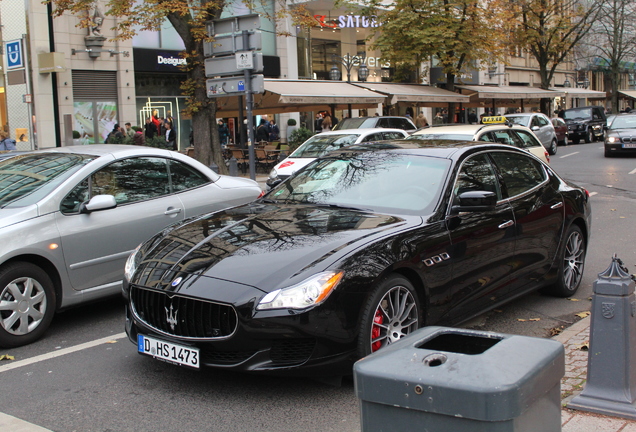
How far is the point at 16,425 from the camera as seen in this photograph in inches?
159

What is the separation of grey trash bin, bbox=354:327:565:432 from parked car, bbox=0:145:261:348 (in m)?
4.12

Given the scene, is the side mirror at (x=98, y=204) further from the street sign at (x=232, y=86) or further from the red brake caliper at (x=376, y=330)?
the street sign at (x=232, y=86)

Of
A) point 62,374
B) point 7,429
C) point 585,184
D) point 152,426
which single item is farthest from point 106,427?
point 585,184

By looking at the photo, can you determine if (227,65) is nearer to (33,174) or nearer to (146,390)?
(33,174)

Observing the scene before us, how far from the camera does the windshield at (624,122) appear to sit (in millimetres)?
27073

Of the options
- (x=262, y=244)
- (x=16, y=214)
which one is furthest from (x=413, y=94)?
(x=262, y=244)

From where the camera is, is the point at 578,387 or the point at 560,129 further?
the point at 560,129

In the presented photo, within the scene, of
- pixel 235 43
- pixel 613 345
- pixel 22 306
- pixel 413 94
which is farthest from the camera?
pixel 413 94

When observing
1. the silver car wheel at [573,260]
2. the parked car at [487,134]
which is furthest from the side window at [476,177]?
the parked car at [487,134]

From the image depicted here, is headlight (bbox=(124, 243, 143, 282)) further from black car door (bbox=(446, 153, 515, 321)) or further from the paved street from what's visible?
black car door (bbox=(446, 153, 515, 321))

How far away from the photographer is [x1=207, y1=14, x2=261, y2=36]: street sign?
579 inches

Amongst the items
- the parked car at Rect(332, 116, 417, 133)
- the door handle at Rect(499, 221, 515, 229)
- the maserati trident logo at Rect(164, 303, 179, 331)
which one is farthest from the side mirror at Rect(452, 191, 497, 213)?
the parked car at Rect(332, 116, 417, 133)

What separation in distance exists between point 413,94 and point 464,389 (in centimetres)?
2816

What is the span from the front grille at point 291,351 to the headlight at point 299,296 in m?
0.22
